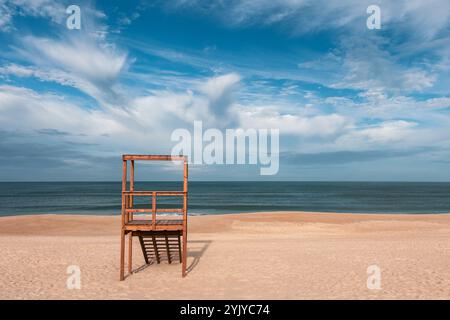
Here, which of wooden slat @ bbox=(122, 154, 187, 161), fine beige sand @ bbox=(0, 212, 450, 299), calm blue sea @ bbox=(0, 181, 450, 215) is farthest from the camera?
calm blue sea @ bbox=(0, 181, 450, 215)

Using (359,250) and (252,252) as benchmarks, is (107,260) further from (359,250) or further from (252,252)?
(359,250)

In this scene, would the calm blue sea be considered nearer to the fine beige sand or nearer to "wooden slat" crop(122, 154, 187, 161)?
the fine beige sand

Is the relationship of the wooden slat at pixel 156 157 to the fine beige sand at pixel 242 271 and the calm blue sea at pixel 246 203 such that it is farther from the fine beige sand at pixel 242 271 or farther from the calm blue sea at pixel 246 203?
the calm blue sea at pixel 246 203

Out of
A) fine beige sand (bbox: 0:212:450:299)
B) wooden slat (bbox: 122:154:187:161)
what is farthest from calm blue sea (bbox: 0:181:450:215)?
wooden slat (bbox: 122:154:187:161)

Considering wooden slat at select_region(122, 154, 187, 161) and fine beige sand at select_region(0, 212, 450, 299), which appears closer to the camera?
fine beige sand at select_region(0, 212, 450, 299)

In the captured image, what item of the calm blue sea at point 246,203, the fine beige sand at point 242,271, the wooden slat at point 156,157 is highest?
the wooden slat at point 156,157

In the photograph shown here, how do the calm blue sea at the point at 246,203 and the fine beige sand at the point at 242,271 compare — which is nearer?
the fine beige sand at the point at 242,271

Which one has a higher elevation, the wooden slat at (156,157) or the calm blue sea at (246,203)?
the wooden slat at (156,157)

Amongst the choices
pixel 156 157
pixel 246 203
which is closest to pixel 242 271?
pixel 156 157

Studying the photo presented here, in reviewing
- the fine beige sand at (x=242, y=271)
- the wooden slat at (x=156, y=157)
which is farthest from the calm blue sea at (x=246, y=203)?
the wooden slat at (x=156, y=157)

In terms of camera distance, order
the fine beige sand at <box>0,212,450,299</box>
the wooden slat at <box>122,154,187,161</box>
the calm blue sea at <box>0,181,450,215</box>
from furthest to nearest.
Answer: the calm blue sea at <box>0,181,450,215</box>, the wooden slat at <box>122,154,187,161</box>, the fine beige sand at <box>0,212,450,299</box>

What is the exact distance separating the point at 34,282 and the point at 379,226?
88.1 feet

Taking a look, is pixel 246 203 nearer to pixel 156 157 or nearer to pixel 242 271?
pixel 242 271

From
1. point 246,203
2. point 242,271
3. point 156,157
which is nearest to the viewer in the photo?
point 156,157
